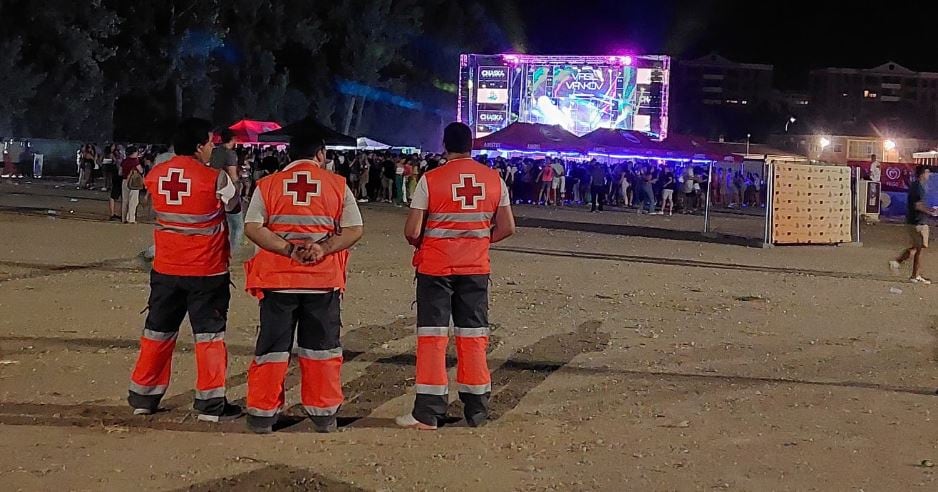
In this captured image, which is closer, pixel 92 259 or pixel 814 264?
pixel 92 259

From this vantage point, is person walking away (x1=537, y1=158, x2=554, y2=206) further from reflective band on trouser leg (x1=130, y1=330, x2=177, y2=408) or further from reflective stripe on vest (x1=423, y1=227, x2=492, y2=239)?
reflective band on trouser leg (x1=130, y1=330, x2=177, y2=408)

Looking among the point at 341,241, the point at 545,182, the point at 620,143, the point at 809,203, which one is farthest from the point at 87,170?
the point at 341,241

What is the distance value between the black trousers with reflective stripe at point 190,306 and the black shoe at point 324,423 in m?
0.60

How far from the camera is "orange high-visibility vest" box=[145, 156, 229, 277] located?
19.6ft

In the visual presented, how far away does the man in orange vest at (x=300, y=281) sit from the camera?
5.73 metres

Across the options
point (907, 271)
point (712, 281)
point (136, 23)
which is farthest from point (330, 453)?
point (136, 23)

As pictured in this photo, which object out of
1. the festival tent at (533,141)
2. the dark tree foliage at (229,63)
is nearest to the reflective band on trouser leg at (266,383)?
the festival tent at (533,141)

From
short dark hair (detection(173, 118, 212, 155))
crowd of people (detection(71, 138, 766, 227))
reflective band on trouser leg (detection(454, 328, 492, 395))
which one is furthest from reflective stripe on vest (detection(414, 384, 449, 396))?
crowd of people (detection(71, 138, 766, 227))

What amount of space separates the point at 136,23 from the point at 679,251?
127 feet

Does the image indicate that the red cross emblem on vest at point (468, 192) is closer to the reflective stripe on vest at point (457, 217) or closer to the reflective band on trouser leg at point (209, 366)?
the reflective stripe on vest at point (457, 217)

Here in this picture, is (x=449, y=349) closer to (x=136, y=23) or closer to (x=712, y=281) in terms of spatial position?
(x=712, y=281)

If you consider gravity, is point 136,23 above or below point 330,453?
above

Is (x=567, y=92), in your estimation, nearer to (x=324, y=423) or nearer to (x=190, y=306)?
(x=190, y=306)

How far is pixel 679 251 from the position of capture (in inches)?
708
